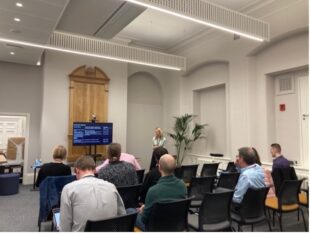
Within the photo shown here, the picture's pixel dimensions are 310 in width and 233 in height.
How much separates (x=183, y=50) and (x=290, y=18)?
3707 millimetres

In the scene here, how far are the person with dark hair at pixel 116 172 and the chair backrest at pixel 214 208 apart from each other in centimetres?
96

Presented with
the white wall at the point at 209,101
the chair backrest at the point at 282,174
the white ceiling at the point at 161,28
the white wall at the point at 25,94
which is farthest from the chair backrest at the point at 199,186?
the white wall at the point at 25,94

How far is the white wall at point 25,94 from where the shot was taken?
714cm

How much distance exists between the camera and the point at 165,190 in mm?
2309

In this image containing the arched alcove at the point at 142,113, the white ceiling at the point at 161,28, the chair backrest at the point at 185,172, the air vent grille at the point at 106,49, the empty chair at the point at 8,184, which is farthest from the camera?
the arched alcove at the point at 142,113

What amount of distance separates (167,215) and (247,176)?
48.4 inches

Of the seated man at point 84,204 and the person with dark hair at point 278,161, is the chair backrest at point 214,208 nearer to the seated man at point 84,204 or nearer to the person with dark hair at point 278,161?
the seated man at point 84,204

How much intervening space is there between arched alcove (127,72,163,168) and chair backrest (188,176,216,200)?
17.4 feet

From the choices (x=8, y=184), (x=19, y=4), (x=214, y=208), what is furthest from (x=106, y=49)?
(x=214, y=208)

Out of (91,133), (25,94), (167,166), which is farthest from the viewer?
(25,94)

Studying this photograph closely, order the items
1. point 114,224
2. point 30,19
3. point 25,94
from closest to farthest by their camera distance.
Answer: point 114,224, point 30,19, point 25,94

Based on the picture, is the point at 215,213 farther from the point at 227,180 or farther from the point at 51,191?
the point at 51,191

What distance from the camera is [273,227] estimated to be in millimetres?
3750

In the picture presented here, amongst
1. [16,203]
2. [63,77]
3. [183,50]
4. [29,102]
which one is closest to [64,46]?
[63,77]
